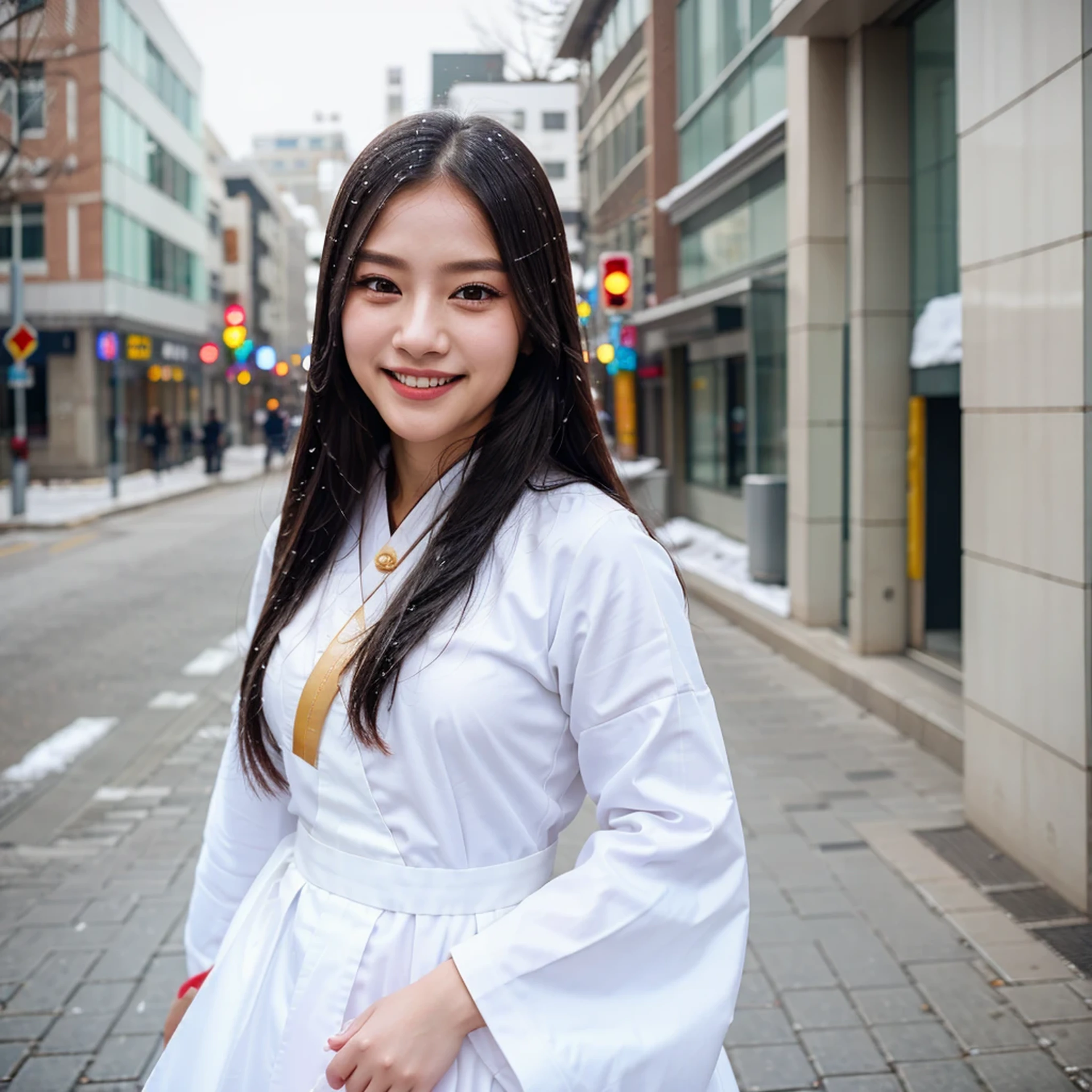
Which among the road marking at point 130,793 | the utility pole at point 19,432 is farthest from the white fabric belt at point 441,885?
the utility pole at point 19,432

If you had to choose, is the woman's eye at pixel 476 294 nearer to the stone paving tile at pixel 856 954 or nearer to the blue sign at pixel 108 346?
the stone paving tile at pixel 856 954

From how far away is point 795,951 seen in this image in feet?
12.8

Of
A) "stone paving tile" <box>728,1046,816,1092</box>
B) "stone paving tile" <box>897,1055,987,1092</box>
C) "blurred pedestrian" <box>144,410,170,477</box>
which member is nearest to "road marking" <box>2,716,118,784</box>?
"stone paving tile" <box>728,1046,816,1092</box>

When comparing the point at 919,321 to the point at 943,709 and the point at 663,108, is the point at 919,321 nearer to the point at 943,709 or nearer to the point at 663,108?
the point at 943,709

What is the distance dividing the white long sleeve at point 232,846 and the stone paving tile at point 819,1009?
2.10 m

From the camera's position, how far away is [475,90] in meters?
1.87

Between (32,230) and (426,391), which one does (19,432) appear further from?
(426,391)

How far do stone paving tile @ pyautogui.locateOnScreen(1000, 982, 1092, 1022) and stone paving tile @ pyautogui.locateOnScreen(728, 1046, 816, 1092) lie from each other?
2.34 ft

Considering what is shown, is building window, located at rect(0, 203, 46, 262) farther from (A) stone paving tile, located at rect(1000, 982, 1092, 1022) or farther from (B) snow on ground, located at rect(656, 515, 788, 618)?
(A) stone paving tile, located at rect(1000, 982, 1092, 1022)

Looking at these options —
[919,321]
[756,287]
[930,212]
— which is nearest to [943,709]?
[919,321]

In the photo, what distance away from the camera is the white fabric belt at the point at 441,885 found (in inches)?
58.8

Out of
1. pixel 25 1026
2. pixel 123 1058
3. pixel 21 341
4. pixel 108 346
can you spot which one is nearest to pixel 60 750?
pixel 25 1026

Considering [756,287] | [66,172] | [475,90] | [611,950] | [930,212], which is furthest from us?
[66,172]

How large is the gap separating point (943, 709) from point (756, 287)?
5.34 m
